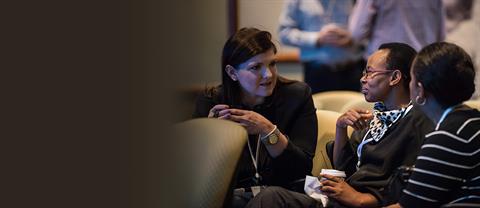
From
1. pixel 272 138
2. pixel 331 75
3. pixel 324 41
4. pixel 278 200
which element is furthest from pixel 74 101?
pixel 331 75

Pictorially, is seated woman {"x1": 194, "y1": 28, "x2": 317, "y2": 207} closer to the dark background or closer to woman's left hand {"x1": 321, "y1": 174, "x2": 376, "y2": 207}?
woman's left hand {"x1": 321, "y1": 174, "x2": 376, "y2": 207}

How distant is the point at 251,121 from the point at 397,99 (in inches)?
14.9

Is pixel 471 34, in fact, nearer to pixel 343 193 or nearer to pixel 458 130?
pixel 343 193

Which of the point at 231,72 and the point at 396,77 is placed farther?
the point at 231,72

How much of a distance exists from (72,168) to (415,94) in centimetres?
111

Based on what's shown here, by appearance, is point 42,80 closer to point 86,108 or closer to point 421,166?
point 86,108

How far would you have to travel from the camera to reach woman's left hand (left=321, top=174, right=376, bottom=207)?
4.35ft

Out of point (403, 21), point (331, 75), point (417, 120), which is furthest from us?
point (331, 75)

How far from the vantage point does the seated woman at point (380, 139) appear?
1298mm

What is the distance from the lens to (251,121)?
4.66 ft

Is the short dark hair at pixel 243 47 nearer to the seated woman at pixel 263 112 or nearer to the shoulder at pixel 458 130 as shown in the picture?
the seated woman at pixel 263 112

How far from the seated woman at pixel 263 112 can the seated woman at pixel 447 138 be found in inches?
16.6

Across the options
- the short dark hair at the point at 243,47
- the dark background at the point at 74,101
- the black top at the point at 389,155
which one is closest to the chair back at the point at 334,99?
the short dark hair at the point at 243,47

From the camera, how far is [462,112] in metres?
1.08
